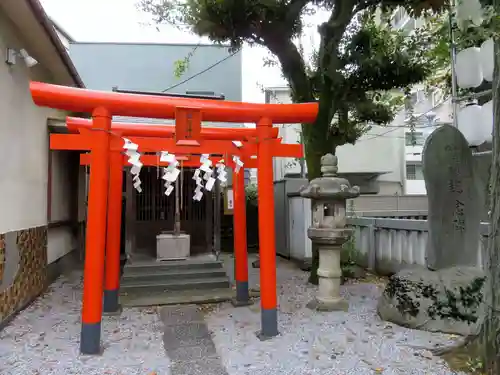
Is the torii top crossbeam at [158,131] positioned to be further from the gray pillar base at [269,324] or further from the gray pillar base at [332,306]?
the gray pillar base at [332,306]

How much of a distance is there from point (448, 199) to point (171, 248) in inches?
217

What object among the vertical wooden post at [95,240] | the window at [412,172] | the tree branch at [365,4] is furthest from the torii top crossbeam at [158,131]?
the window at [412,172]

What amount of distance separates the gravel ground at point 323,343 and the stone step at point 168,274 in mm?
1413

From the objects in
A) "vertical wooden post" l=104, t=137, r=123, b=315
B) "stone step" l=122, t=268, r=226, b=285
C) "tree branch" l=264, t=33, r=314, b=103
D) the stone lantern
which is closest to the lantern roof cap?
the stone lantern

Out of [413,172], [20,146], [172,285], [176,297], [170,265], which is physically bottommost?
[176,297]

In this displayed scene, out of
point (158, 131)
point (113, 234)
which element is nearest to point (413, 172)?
point (158, 131)

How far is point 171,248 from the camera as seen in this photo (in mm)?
8398

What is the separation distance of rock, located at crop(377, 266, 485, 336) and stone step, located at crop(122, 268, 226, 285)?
365 centimetres

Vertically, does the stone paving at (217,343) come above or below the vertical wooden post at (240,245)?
below

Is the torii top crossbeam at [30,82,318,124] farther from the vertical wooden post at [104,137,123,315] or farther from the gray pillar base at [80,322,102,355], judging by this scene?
the gray pillar base at [80,322,102,355]

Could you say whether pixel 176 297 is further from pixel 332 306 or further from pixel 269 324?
pixel 332 306

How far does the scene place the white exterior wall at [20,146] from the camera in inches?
213

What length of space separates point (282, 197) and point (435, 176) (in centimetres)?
704

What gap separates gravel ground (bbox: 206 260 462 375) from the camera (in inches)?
158
